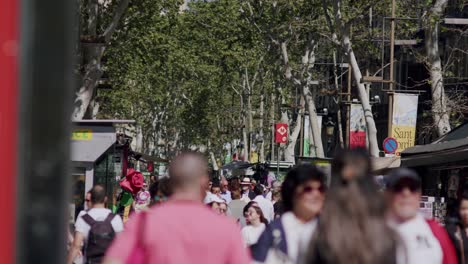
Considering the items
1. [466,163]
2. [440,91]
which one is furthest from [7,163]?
[440,91]

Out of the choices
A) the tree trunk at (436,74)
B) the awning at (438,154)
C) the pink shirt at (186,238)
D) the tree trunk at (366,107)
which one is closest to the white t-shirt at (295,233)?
the pink shirt at (186,238)

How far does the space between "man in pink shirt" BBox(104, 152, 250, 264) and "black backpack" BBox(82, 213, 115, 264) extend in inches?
201

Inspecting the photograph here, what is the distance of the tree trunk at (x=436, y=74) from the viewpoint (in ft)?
101

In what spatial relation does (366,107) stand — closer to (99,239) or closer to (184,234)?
(99,239)

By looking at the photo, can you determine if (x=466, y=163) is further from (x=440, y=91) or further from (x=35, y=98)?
(x=35, y=98)

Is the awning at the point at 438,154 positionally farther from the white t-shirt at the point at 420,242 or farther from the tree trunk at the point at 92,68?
the white t-shirt at the point at 420,242

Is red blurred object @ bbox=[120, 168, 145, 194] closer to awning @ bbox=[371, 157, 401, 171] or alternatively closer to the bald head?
A: awning @ bbox=[371, 157, 401, 171]

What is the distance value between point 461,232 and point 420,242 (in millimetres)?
2106

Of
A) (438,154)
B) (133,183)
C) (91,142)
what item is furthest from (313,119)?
(91,142)

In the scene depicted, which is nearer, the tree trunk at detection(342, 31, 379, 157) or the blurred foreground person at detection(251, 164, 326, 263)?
the blurred foreground person at detection(251, 164, 326, 263)

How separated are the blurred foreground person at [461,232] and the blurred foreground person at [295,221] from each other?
1.45 m

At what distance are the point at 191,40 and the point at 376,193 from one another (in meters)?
65.7

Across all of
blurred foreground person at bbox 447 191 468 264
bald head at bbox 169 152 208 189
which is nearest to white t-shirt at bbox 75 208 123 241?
blurred foreground person at bbox 447 191 468 264

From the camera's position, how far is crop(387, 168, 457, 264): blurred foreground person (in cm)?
627
